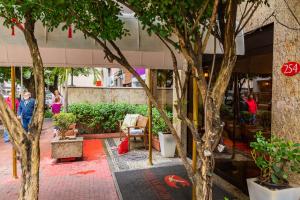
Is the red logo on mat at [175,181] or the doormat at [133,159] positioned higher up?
the red logo on mat at [175,181]

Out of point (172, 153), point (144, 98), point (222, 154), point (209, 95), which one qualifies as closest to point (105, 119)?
point (144, 98)

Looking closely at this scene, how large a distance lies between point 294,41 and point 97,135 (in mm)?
9437

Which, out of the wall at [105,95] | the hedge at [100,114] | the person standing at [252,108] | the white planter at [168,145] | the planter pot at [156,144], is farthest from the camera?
the wall at [105,95]

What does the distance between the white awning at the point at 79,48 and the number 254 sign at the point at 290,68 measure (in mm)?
1109

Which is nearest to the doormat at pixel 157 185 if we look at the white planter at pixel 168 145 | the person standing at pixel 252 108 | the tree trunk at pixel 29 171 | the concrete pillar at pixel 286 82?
the white planter at pixel 168 145

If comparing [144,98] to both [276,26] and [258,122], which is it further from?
[276,26]

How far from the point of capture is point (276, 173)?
3.45 metres

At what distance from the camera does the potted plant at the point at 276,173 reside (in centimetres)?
322

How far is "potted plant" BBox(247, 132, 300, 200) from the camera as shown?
3.22m

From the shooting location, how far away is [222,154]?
6.36 meters

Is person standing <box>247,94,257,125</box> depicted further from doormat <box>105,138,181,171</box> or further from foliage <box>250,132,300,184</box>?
doormat <box>105,138,181,171</box>

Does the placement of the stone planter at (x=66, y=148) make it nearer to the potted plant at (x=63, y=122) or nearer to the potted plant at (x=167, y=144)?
the potted plant at (x=63, y=122)

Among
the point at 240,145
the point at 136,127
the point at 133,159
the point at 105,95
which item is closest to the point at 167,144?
the point at 133,159

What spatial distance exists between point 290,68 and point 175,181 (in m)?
3.56
